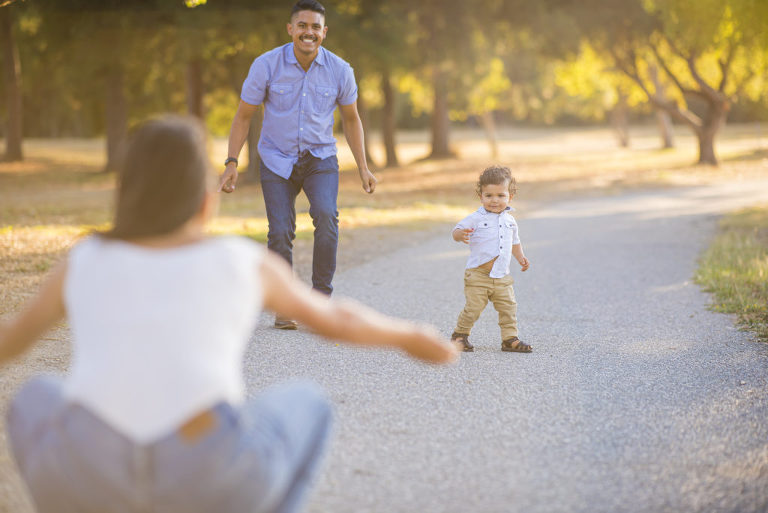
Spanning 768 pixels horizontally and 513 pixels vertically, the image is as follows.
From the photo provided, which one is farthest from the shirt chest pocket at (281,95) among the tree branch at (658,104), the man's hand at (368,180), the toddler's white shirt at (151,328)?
the tree branch at (658,104)

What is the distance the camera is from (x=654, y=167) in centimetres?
2658

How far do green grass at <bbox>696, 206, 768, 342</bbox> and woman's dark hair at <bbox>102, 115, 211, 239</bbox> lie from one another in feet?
15.5

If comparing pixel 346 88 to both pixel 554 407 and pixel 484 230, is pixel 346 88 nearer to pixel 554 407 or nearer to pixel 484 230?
pixel 484 230

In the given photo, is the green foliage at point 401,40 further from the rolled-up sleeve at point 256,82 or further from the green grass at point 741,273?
the rolled-up sleeve at point 256,82

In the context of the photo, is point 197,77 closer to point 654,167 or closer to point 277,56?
point 654,167

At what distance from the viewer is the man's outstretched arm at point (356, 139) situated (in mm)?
5700

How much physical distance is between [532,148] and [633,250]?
1441 inches

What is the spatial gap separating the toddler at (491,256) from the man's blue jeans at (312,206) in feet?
3.29

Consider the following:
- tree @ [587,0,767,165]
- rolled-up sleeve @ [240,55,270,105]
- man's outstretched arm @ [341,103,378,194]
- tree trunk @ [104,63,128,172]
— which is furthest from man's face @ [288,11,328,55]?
tree trunk @ [104,63,128,172]

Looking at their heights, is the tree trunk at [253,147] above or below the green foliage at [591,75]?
below

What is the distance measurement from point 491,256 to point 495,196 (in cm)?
38

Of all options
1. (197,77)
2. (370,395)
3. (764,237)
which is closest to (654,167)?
(197,77)

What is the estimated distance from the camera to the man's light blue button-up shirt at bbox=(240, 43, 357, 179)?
17.9 ft

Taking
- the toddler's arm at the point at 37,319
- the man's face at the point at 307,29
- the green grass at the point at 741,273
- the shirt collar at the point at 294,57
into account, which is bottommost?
the green grass at the point at 741,273
